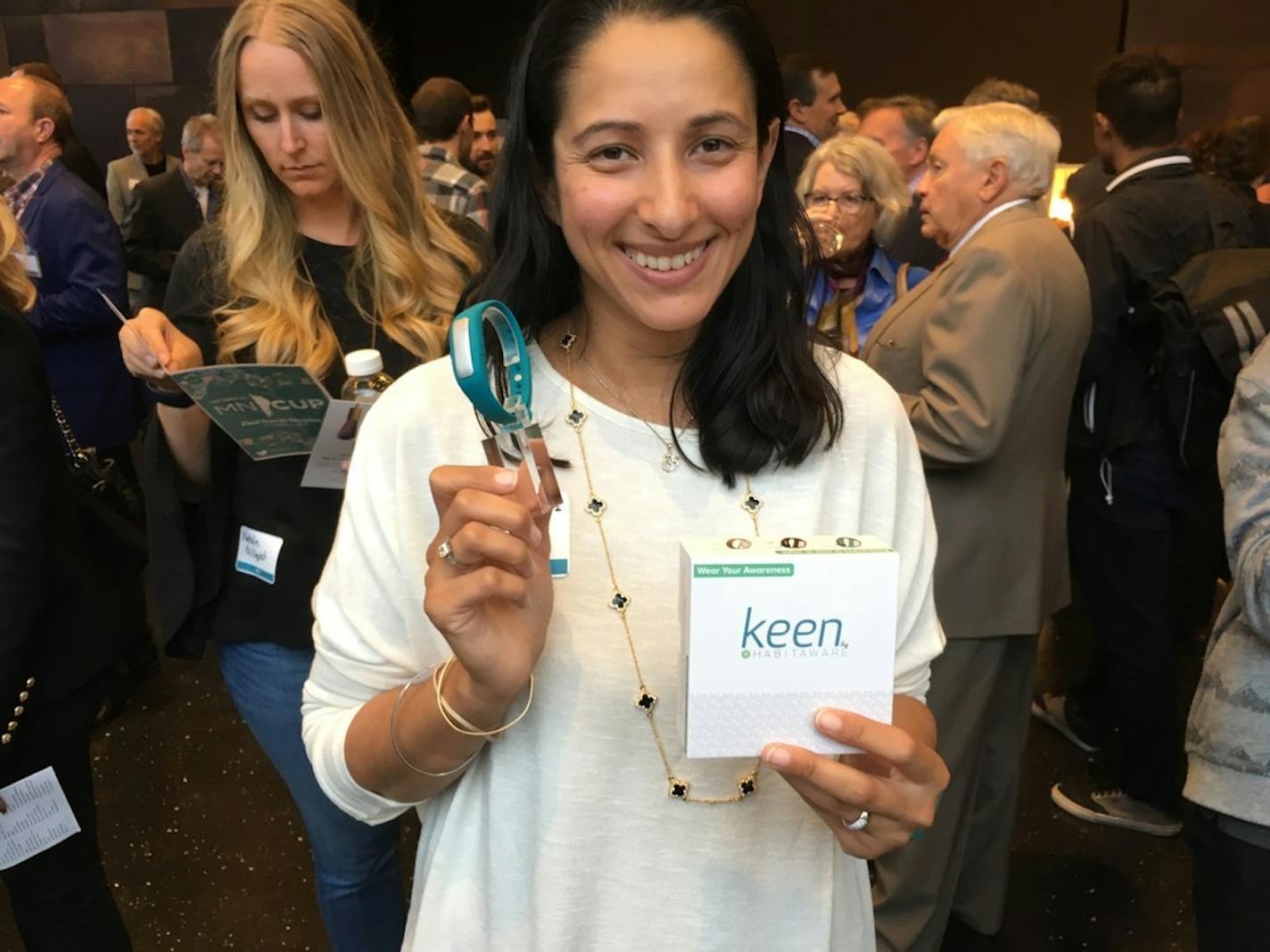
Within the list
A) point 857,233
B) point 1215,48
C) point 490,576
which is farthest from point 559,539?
point 1215,48

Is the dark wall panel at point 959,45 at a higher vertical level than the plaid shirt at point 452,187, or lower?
higher

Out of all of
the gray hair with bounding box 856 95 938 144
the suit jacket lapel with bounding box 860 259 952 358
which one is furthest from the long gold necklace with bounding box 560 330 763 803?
the gray hair with bounding box 856 95 938 144

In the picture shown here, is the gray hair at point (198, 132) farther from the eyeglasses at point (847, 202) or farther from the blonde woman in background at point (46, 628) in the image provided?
the blonde woman in background at point (46, 628)

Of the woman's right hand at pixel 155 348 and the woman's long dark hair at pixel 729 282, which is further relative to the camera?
the woman's right hand at pixel 155 348

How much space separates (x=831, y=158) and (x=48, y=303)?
2619 mm

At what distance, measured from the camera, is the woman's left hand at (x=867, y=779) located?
89 cm

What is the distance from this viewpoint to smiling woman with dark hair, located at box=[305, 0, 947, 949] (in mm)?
991

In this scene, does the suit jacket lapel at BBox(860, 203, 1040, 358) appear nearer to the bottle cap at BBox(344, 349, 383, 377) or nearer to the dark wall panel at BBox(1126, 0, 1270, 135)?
the bottle cap at BBox(344, 349, 383, 377)

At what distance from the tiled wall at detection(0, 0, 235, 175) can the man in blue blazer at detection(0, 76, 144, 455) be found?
3.57 metres

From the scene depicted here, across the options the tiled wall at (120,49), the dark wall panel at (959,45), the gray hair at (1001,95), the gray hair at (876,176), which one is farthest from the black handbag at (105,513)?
the dark wall panel at (959,45)

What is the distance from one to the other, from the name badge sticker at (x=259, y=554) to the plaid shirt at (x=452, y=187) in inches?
94.1

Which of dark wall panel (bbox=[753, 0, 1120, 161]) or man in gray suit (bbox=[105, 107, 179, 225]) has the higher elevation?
dark wall panel (bbox=[753, 0, 1120, 161])

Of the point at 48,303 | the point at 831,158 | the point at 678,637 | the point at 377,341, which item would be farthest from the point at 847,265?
the point at 48,303

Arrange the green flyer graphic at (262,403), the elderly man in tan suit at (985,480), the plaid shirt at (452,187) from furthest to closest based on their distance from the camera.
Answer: the plaid shirt at (452,187)
the elderly man in tan suit at (985,480)
the green flyer graphic at (262,403)
